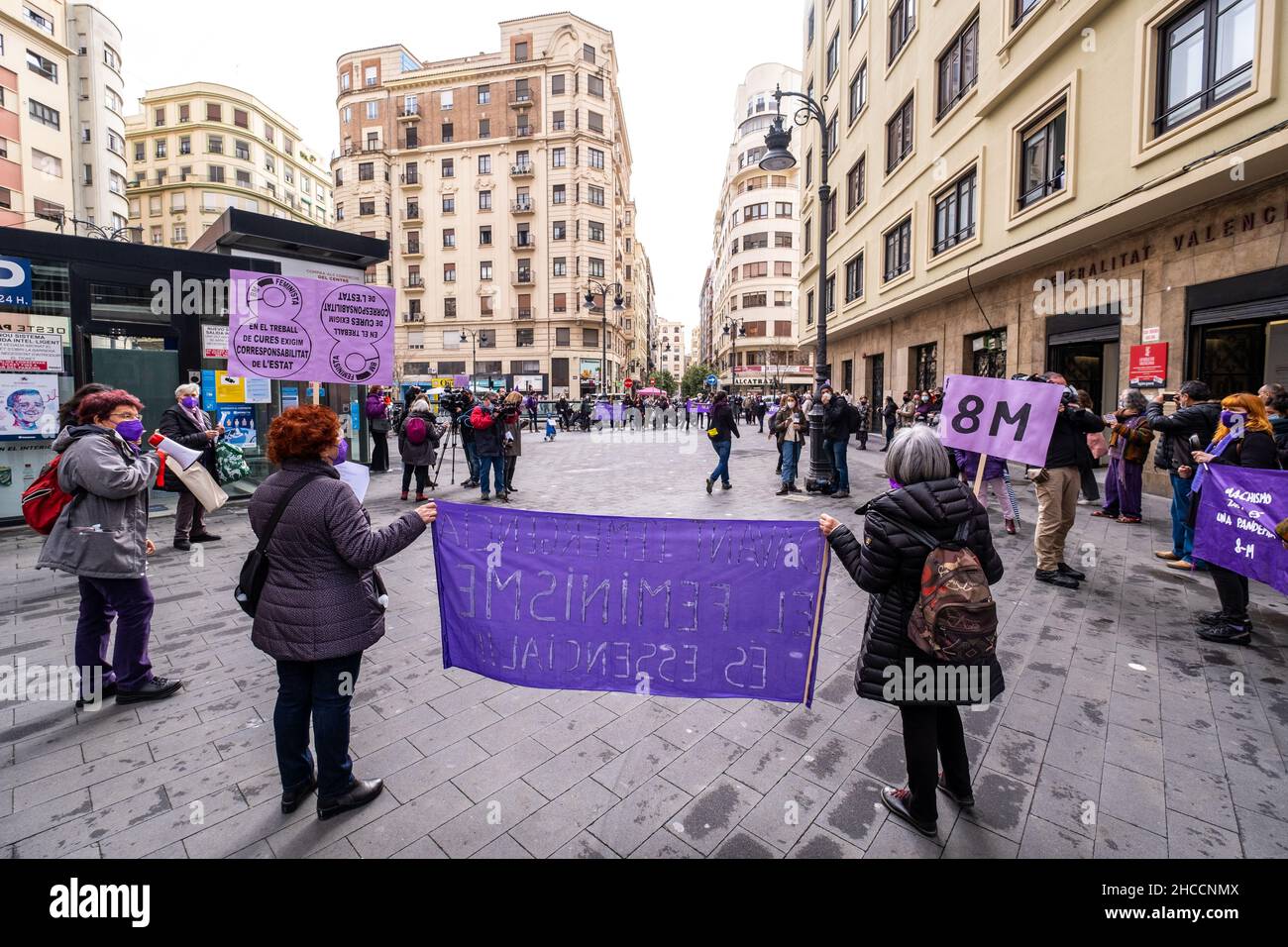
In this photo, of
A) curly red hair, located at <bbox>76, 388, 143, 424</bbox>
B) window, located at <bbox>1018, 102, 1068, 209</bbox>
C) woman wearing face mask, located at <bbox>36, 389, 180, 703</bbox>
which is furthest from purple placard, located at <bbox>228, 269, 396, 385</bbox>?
window, located at <bbox>1018, 102, 1068, 209</bbox>

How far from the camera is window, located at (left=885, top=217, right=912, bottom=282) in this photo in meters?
20.4

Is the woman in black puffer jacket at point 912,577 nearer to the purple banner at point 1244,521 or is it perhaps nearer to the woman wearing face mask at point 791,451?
the purple banner at point 1244,521

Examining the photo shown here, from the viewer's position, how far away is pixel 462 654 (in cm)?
363

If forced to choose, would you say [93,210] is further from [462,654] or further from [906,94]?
[462,654]

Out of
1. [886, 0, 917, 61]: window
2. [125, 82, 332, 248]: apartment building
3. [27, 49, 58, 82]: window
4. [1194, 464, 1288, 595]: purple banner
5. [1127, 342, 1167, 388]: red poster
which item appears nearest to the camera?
[1194, 464, 1288, 595]: purple banner

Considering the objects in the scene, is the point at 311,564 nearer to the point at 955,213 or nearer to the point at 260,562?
the point at 260,562

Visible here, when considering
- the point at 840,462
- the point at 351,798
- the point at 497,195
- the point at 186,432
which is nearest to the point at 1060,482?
the point at 840,462

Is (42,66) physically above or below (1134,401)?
above

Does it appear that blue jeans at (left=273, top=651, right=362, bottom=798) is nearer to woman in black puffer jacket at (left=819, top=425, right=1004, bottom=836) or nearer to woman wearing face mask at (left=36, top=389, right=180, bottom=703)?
woman wearing face mask at (left=36, top=389, right=180, bottom=703)

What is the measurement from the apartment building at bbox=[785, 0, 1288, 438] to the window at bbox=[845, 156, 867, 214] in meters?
1.44

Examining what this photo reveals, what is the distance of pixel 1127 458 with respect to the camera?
8.83 meters

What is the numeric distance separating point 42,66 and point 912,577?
57.8 m

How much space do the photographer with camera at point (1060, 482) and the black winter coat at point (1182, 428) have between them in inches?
20.9

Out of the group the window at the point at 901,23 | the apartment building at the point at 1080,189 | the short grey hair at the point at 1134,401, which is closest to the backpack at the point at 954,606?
the short grey hair at the point at 1134,401
